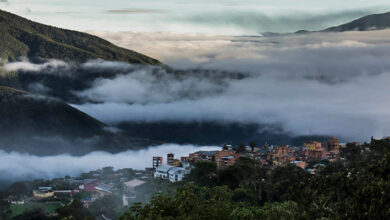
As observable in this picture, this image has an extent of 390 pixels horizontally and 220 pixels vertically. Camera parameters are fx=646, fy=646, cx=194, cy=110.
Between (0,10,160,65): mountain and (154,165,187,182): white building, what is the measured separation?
117 m

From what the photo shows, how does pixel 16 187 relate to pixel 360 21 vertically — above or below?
below

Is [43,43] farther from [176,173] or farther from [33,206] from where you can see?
[33,206]

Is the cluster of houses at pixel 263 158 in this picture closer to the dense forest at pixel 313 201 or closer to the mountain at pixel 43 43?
the dense forest at pixel 313 201

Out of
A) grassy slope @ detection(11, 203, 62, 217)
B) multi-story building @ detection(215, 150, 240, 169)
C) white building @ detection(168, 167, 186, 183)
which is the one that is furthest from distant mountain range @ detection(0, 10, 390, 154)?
grassy slope @ detection(11, 203, 62, 217)

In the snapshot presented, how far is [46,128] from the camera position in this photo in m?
127

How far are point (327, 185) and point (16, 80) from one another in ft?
538

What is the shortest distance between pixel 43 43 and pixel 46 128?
65.3 meters

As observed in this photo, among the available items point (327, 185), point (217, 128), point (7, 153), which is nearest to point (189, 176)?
point (327, 185)

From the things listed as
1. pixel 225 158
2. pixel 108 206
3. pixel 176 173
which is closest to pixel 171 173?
pixel 176 173

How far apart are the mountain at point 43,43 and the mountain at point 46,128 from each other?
136 ft

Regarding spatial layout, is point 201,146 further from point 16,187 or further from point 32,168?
point 16,187

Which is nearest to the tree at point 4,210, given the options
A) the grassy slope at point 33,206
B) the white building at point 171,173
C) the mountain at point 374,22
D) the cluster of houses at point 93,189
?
the grassy slope at point 33,206

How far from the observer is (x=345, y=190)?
16.5m

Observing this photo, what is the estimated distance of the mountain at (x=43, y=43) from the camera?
177 meters
